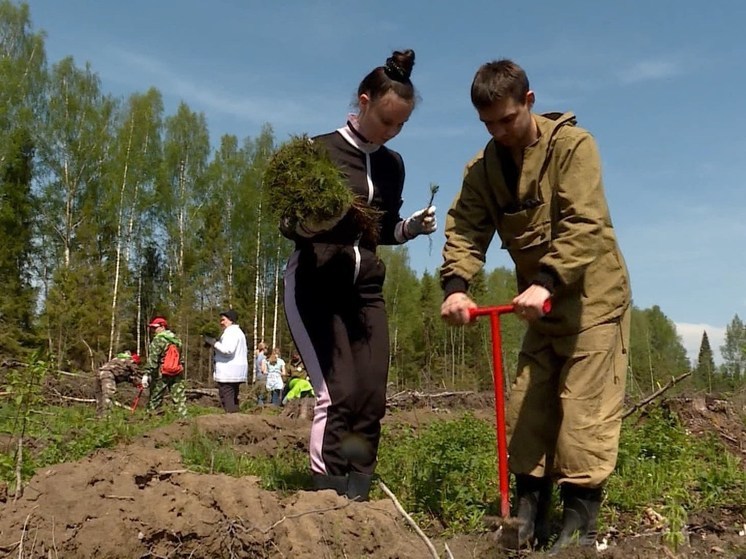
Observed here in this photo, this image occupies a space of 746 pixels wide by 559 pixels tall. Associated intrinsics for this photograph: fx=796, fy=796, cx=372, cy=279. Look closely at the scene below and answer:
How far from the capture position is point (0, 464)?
12.3 feet

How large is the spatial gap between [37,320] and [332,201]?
31.8 m

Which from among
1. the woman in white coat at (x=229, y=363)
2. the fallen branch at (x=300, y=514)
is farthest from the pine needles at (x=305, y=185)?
the woman in white coat at (x=229, y=363)

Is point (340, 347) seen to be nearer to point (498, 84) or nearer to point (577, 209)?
point (577, 209)

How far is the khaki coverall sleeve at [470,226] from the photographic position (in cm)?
378

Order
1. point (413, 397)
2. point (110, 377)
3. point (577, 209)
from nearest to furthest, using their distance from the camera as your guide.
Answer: point (577, 209) → point (110, 377) → point (413, 397)

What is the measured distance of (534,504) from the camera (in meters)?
3.49

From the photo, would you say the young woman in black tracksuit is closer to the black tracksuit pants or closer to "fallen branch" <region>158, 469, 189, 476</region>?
the black tracksuit pants

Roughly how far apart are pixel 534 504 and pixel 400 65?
7.33 ft

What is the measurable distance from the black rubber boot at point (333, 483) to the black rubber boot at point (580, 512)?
1.08m

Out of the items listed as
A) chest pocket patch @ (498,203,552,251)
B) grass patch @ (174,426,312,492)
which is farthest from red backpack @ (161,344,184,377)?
chest pocket patch @ (498,203,552,251)

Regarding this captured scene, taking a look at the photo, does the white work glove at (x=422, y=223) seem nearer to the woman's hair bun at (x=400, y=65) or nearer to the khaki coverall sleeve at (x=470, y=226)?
the khaki coverall sleeve at (x=470, y=226)

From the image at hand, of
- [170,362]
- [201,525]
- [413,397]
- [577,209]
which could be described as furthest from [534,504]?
[413,397]

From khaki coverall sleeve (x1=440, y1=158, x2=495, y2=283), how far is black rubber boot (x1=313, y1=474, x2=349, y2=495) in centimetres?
110

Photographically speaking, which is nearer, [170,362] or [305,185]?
[305,185]
